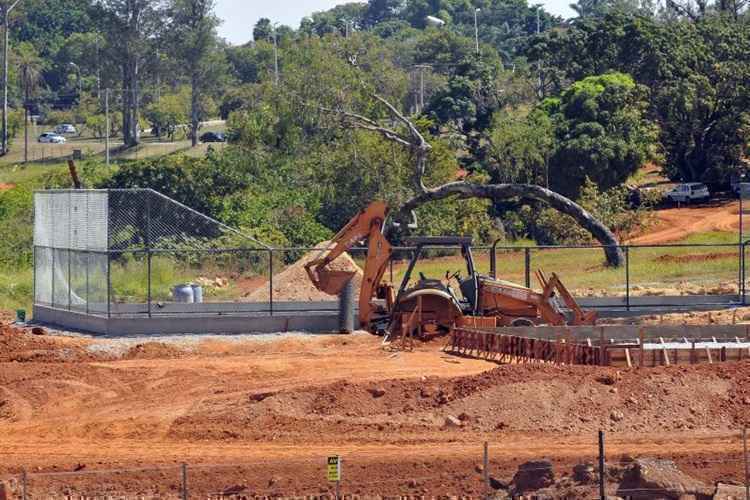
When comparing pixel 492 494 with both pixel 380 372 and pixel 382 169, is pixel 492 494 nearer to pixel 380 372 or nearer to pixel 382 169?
pixel 380 372

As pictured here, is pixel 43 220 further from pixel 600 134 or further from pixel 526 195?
pixel 600 134

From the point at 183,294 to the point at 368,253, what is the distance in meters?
6.43

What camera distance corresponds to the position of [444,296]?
3127 cm

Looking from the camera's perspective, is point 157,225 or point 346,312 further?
point 157,225

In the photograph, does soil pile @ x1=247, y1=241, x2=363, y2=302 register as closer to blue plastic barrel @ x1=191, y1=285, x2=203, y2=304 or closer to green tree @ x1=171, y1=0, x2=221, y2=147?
blue plastic barrel @ x1=191, y1=285, x2=203, y2=304

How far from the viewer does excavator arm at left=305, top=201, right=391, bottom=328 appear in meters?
32.3

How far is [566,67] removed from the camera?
8069cm

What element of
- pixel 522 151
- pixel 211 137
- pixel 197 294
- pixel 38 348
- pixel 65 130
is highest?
pixel 65 130

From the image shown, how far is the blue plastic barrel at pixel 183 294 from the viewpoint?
36.2 m

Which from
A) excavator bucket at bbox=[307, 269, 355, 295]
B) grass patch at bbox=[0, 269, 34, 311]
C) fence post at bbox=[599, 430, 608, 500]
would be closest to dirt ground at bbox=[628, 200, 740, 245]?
grass patch at bbox=[0, 269, 34, 311]

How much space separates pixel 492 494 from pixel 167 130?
95.3m

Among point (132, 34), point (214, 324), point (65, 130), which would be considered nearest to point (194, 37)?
point (132, 34)

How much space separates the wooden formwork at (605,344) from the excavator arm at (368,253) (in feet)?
9.39

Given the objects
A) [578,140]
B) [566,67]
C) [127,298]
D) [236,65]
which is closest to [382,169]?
[578,140]
